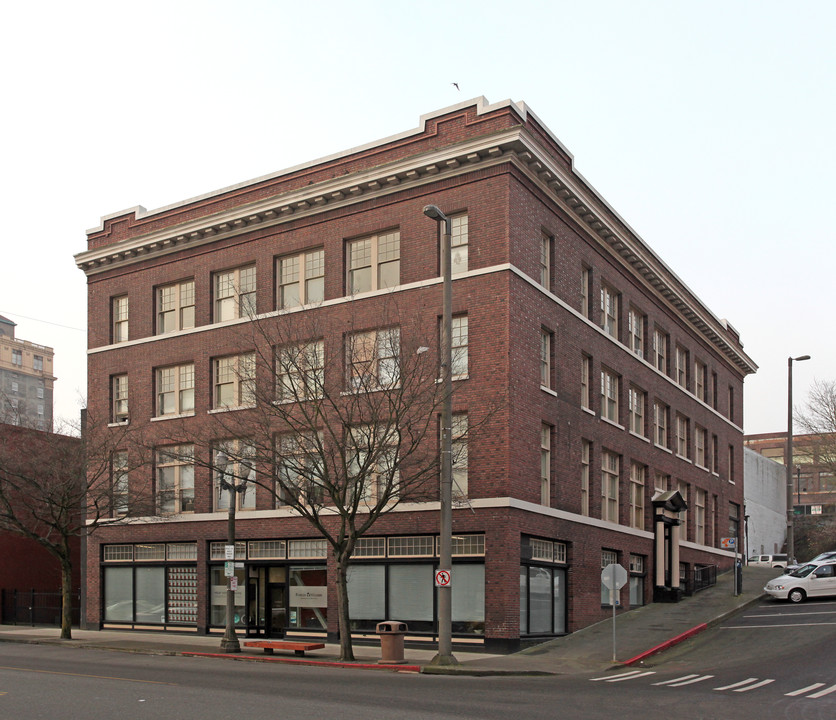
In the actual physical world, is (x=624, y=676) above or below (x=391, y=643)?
below

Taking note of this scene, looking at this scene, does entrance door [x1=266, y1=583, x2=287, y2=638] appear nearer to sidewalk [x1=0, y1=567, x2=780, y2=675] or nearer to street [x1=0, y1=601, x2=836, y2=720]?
sidewalk [x1=0, y1=567, x2=780, y2=675]

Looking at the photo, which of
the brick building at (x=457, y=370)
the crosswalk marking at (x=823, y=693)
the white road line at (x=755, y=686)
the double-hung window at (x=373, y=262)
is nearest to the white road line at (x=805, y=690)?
the crosswalk marking at (x=823, y=693)

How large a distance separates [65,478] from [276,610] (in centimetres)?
859

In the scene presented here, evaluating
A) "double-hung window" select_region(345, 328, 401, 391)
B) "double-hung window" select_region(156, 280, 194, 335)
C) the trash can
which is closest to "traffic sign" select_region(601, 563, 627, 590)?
the trash can

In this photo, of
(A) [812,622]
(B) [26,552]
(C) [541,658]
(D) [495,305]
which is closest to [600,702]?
(C) [541,658]

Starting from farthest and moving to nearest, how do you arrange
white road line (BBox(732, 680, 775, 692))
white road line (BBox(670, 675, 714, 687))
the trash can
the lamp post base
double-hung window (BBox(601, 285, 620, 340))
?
double-hung window (BBox(601, 285, 620, 340))
the trash can
the lamp post base
white road line (BBox(670, 675, 714, 687))
white road line (BBox(732, 680, 775, 692))

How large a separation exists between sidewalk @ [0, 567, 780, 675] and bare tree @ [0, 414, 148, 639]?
343cm

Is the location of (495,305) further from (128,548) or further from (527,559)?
(128,548)

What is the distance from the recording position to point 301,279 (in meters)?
33.7

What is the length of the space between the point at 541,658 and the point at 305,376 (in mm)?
9869

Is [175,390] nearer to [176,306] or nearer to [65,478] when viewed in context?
[176,306]

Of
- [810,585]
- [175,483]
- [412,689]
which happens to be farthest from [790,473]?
[412,689]

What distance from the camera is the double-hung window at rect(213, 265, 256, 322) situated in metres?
34.9

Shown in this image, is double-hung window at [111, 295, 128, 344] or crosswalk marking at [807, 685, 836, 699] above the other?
double-hung window at [111, 295, 128, 344]
